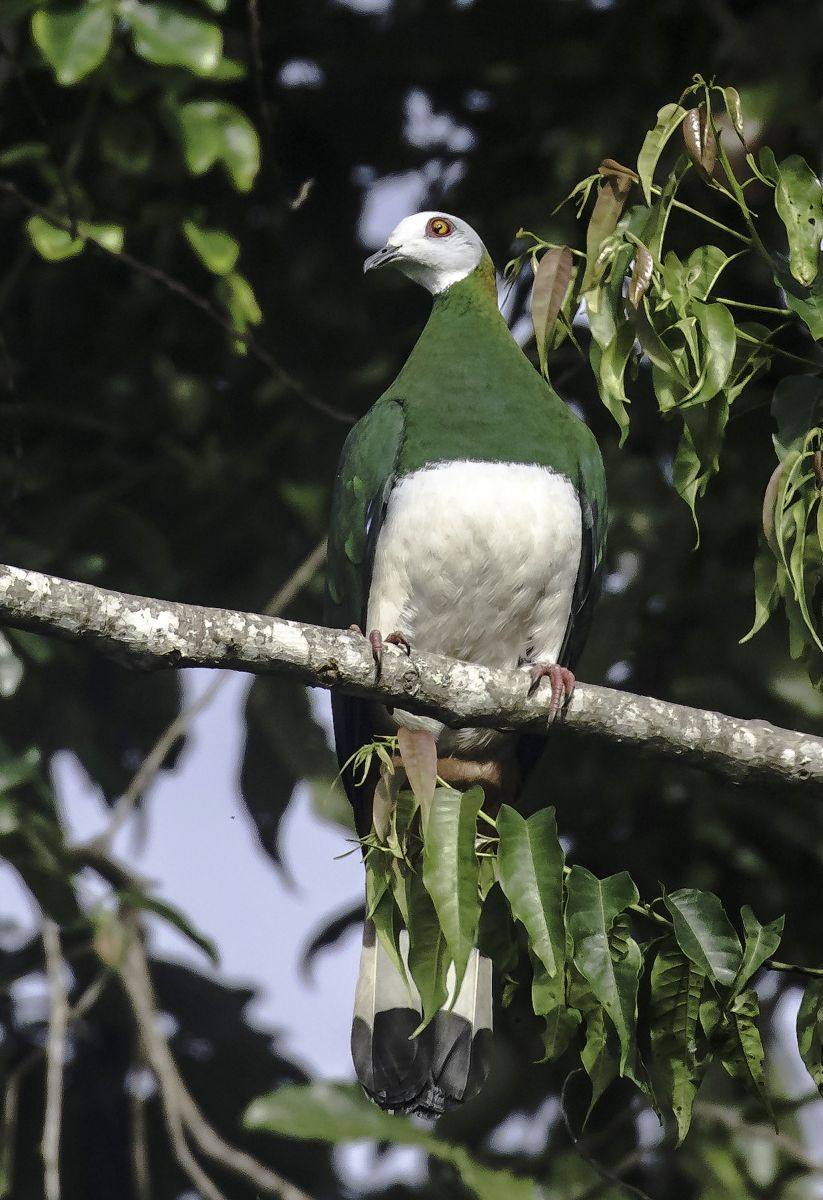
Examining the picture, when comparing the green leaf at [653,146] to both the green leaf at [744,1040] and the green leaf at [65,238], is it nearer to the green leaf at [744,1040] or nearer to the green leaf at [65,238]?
the green leaf at [744,1040]

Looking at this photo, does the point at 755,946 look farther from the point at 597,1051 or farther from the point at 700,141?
the point at 700,141

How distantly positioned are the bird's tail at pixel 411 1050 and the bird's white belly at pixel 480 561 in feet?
2.02

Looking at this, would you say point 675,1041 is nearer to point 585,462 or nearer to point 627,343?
point 627,343

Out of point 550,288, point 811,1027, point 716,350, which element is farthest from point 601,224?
point 811,1027

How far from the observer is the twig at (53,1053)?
9.49ft

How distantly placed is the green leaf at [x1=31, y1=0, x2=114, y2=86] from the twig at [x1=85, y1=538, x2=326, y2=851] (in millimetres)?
1150

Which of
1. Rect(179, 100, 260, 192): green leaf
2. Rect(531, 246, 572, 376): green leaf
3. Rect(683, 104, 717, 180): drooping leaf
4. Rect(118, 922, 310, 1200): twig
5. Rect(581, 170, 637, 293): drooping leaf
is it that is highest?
Rect(179, 100, 260, 192): green leaf

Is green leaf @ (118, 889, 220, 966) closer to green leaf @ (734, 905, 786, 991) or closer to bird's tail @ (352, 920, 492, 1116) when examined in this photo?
bird's tail @ (352, 920, 492, 1116)

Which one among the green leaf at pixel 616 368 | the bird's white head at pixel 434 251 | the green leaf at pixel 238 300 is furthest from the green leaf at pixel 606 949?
the bird's white head at pixel 434 251

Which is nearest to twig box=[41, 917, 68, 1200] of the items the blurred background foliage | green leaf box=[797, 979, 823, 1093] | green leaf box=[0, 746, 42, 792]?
the blurred background foliage

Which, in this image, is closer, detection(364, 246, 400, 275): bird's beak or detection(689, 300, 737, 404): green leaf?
detection(689, 300, 737, 404): green leaf

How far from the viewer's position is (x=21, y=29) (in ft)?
9.90

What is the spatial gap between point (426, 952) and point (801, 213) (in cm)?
102

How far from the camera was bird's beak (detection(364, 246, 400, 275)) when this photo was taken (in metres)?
3.21
